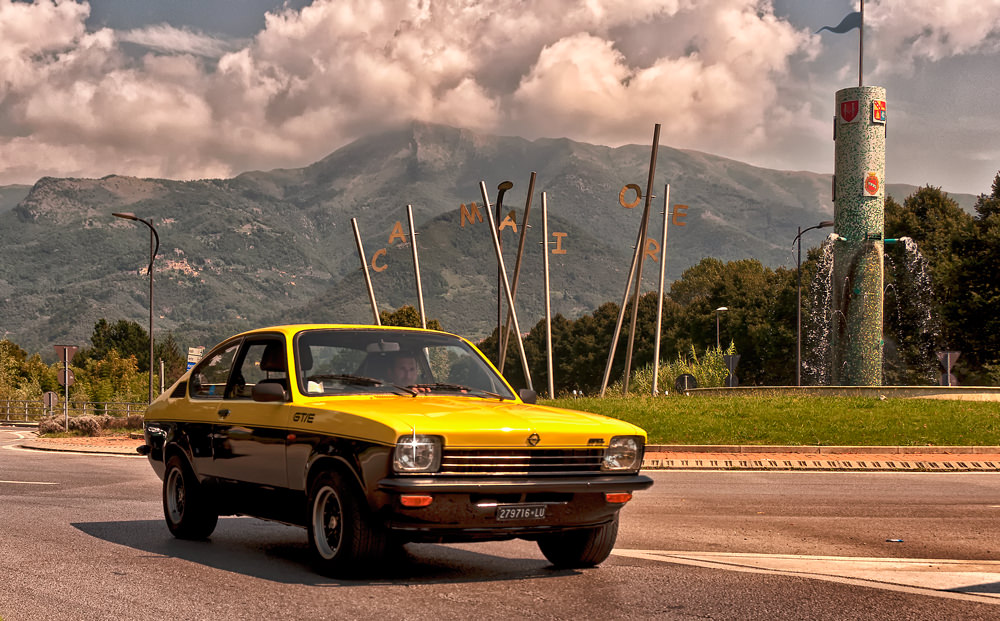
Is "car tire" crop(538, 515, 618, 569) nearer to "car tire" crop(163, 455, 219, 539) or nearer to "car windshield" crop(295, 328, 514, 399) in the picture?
"car windshield" crop(295, 328, 514, 399)

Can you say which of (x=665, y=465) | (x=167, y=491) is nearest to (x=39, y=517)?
(x=167, y=491)

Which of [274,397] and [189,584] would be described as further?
[274,397]

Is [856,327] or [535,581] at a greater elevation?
[856,327]

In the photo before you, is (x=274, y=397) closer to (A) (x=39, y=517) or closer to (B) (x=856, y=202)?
(A) (x=39, y=517)

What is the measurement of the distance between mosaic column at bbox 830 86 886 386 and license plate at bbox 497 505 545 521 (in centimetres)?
3267

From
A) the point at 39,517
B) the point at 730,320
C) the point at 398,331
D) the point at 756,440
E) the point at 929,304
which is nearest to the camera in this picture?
the point at 398,331

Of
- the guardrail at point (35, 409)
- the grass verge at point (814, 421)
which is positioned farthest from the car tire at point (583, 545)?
the guardrail at point (35, 409)

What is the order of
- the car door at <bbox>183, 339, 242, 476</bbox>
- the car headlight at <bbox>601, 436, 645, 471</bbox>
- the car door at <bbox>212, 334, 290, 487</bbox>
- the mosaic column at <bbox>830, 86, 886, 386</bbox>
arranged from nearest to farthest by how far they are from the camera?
the car headlight at <bbox>601, 436, 645, 471</bbox>
the car door at <bbox>212, 334, 290, 487</bbox>
the car door at <bbox>183, 339, 242, 476</bbox>
the mosaic column at <bbox>830, 86, 886, 386</bbox>

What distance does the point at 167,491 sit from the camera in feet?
34.6

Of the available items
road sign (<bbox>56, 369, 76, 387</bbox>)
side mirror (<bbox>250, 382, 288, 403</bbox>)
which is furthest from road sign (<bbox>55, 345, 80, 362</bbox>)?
side mirror (<bbox>250, 382, 288, 403</bbox>)

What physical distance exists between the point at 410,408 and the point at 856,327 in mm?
33504

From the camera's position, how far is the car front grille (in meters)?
7.52

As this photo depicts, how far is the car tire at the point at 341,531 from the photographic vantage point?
24.9ft

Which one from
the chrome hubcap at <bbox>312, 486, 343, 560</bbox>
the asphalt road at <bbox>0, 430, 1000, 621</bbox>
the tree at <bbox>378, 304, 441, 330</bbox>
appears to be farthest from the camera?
the tree at <bbox>378, 304, 441, 330</bbox>
